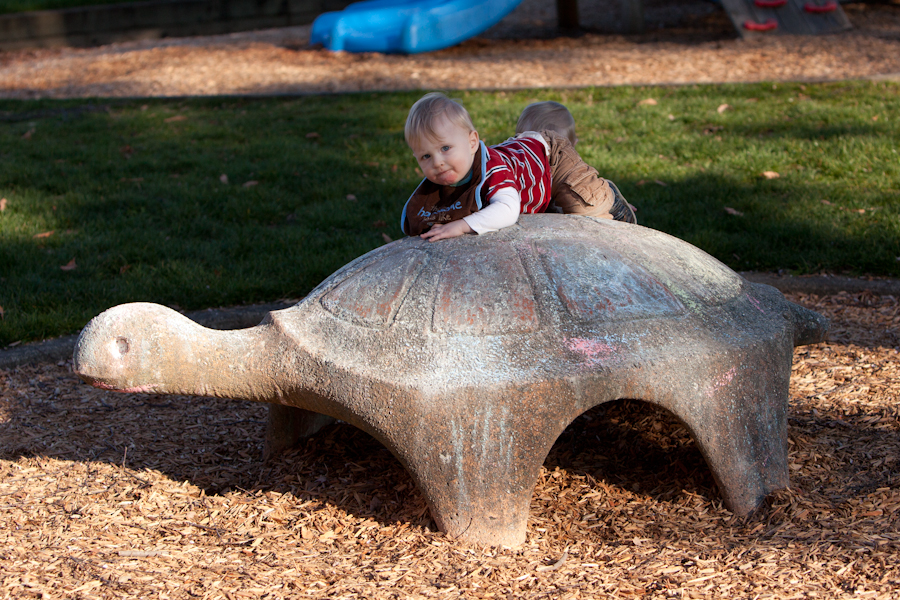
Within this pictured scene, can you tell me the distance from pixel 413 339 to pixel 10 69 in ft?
42.6

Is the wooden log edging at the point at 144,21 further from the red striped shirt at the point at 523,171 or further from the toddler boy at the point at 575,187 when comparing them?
the red striped shirt at the point at 523,171

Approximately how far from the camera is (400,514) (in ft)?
10.8

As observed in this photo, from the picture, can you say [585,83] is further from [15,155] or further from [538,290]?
[538,290]

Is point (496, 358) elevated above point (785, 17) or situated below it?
below

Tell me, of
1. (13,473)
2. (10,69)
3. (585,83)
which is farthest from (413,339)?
(10,69)

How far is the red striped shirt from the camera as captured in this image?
135 inches

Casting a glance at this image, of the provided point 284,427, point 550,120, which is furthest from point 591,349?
point 550,120

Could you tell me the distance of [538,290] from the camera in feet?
10.0

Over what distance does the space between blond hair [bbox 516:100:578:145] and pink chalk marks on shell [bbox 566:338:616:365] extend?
71.6 inches

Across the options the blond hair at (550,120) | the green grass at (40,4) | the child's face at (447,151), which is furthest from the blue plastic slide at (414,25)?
the child's face at (447,151)

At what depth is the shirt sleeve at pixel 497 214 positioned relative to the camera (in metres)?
3.31

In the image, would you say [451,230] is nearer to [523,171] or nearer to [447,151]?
[447,151]

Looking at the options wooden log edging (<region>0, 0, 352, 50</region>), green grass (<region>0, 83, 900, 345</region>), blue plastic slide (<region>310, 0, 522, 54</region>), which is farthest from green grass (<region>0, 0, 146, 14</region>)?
green grass (<region>0, 83, 900, 345</region>)

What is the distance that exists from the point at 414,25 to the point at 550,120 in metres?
9.31
